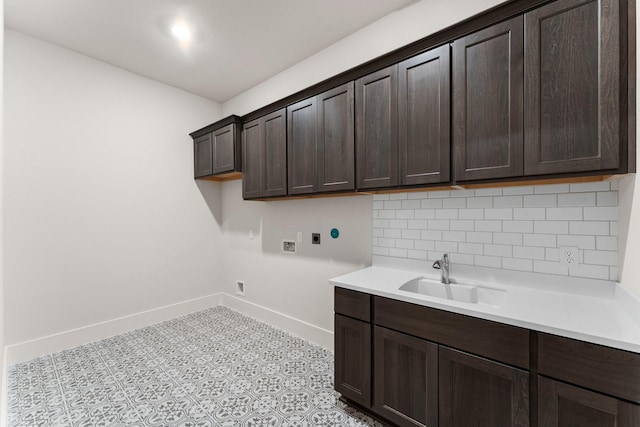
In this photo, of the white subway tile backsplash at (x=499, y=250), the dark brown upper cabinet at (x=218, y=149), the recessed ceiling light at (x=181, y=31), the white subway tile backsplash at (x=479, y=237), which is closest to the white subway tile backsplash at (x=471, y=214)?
the white subway tile backsplash at (x=479, y=237)

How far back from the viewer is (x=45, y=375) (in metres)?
2.36

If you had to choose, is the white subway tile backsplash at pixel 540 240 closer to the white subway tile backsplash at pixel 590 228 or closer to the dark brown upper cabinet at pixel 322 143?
the white subway tile backsplash at pixel 590 228

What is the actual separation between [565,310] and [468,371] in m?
0.55

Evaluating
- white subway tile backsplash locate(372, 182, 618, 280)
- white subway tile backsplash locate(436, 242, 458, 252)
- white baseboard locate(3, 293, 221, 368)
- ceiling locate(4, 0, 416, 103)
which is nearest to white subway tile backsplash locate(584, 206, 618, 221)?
white subway tile backsplash locate(372, 182, 618, 280)

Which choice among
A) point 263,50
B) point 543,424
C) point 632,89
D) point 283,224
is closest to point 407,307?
point 543,424

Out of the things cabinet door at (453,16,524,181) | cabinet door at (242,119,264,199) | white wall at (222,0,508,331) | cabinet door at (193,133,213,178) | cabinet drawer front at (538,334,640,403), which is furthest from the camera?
cabinet door at (193,133,213,178)

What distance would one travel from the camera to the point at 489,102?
157 centimetres

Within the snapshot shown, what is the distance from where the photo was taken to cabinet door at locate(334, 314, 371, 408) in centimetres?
183

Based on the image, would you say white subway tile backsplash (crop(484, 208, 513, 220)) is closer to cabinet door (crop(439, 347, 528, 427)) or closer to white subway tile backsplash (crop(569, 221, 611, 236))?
white subway tile backsplash (crop(569, 221, 611, 236))

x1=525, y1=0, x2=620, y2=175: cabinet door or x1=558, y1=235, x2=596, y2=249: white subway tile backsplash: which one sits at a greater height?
x1=525, y1=0, x2=620, y2=175: cabinet door

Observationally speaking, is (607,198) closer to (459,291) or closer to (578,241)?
(578,241)

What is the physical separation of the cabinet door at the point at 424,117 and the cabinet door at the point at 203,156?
2.53m

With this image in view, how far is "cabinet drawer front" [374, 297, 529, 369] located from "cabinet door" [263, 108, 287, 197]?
4.97 ft

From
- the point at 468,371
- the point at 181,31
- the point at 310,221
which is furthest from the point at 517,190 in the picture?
the point at 181,31
